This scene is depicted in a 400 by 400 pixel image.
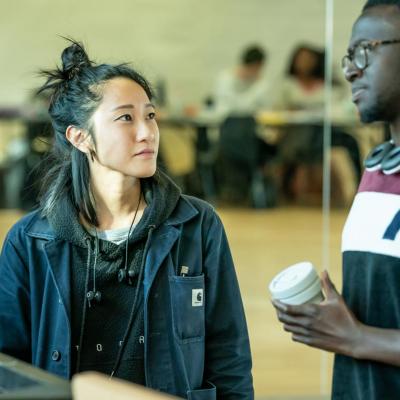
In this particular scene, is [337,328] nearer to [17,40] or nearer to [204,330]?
[204,330]

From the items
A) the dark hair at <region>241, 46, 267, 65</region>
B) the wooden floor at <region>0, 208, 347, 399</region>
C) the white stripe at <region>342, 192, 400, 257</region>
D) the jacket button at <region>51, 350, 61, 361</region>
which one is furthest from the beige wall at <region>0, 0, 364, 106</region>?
the white stripe at <region>342, 192, 400, 257</region>

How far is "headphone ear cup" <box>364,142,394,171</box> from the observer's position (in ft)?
5.12

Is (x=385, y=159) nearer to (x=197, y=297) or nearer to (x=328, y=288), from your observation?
(x=328, y=288)

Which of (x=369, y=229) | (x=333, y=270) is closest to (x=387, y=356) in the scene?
(x=369, y=229)

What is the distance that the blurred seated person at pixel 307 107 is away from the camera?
14.8 feet

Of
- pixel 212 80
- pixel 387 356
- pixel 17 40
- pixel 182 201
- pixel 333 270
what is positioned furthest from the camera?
pixel 212 80

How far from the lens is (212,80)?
4.96 meters

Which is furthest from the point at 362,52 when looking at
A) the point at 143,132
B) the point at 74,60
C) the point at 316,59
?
the point at 316,59

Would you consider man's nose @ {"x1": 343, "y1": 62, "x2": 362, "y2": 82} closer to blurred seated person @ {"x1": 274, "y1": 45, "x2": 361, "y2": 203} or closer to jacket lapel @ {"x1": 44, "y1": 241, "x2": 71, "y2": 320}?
jacket lapel @ {"x1": 44, "y1": 241, "x2": 71, "y2": 320}

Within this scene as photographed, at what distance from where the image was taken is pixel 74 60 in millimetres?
2133

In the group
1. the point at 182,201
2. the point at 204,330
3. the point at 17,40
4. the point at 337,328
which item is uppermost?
the point at 17,40

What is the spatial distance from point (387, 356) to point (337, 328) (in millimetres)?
92

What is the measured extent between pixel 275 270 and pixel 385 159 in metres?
3.27

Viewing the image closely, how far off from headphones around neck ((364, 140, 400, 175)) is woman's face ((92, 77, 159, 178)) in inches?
22.5
